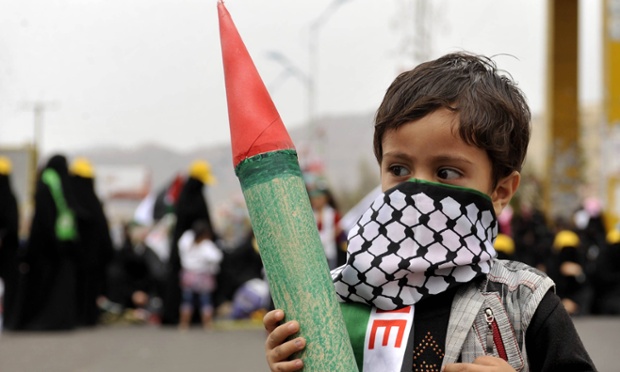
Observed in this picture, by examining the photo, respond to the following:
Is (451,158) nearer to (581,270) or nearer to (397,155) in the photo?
(397,155)

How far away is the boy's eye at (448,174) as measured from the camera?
5.94 feet

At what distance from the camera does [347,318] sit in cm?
184

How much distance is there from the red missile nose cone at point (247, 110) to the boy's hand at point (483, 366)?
43cm

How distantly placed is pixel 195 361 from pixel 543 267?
257 inches

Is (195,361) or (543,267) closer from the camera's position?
(195,361)

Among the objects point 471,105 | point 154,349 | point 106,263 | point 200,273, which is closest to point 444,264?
point 471,105

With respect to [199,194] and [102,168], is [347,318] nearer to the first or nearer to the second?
[199,194]

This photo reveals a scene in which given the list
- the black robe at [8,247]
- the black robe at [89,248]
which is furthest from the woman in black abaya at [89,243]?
the black robe at [8,247]

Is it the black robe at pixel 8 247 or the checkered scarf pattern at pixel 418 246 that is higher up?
the checkered scarf pattern at pixel 418 246

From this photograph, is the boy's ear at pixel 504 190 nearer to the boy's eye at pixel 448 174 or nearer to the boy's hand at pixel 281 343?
the boy's eye at pixel 448 174

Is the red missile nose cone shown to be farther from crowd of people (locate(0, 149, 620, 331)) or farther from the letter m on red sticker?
crowd of people (locate(0, 149, 620, 331))

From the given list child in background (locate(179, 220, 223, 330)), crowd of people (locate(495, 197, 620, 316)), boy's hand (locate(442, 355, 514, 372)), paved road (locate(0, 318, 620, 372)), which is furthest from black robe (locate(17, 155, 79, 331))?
boy's hand (locate(442, 355, 514, 372))

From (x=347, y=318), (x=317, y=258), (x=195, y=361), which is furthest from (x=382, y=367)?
(x=195, y=361)

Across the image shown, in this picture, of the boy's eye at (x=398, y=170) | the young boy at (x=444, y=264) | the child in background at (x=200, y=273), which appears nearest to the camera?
the young boy at (x=444, y=264)
